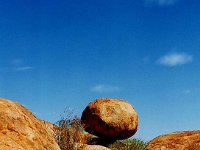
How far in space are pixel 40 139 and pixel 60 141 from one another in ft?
55.8

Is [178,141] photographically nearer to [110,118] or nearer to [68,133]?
[68,133]

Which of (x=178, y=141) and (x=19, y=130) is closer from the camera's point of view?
(x=19, y=130)

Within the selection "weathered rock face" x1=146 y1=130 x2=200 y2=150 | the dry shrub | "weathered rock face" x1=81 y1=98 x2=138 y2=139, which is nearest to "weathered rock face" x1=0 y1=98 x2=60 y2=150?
"weathered rock face" x1=146 y1=130 x2=200 y2=150

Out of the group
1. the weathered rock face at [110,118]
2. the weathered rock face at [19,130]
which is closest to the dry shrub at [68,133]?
the weathered rock face at [110,118]

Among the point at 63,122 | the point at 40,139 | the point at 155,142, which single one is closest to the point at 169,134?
the point at 155,142

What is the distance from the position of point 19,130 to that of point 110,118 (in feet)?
78.7

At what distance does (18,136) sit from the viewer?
6.25 meters

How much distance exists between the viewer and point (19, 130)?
6.38m

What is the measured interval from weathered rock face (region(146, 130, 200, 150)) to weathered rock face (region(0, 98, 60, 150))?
24.3 ft

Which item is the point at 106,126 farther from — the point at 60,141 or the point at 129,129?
the point at 60,141

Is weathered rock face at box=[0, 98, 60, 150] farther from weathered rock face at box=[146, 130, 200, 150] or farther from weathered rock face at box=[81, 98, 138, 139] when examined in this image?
weathered rock face at box=[81, 98, 138, 139]

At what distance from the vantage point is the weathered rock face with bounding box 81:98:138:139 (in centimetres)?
3030

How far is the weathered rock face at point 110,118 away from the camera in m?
30.3

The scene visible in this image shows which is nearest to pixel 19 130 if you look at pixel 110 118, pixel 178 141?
pixel 178 141
